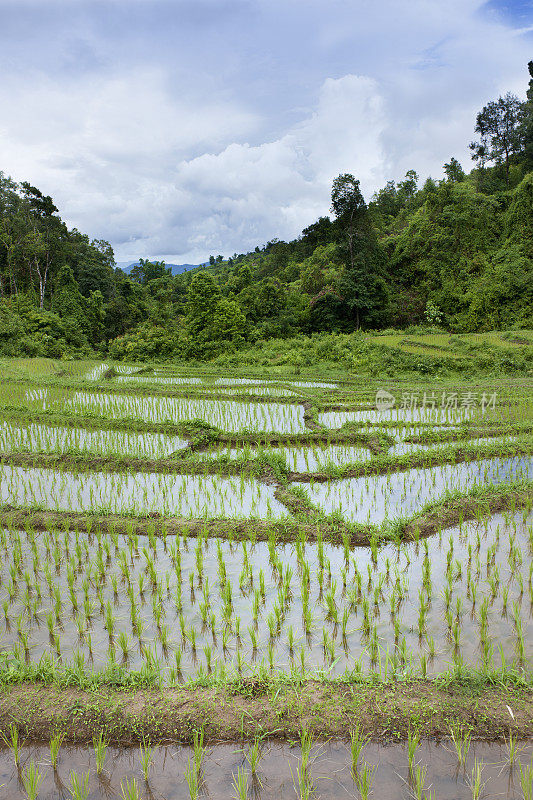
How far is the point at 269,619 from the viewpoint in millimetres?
3219

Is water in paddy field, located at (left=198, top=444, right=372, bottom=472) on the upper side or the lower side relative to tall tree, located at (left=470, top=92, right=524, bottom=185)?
lower

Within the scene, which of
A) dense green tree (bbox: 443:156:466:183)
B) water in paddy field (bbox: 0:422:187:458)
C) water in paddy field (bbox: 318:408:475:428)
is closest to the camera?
water in paddy field (bbox: 0:422:187:458)

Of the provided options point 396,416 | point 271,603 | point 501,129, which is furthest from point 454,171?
point 271,603

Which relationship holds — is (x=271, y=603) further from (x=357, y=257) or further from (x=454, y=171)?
(x=454, y=171)

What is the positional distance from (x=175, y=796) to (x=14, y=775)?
76 cm

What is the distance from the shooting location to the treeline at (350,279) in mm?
21234

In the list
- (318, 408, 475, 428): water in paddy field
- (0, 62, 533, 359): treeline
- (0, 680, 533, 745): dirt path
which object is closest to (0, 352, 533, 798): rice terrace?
(0, 680, 533, 745): dirt path

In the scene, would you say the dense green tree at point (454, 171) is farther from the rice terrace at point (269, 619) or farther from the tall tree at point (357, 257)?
the rice terrace at point (269, 619)

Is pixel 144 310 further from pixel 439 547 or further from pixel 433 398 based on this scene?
pixel 439 547

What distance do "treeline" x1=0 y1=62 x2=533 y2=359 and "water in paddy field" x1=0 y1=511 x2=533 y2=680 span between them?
16.8m

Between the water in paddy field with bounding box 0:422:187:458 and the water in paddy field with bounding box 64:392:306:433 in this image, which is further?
the water in paddy field with bounding box 64:392:306:433

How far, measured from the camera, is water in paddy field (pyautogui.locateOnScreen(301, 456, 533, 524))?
5201 millimetres

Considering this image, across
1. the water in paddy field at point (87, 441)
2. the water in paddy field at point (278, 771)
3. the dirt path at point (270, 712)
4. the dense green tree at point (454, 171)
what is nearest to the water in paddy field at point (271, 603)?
the dirt path at point (270, 712)

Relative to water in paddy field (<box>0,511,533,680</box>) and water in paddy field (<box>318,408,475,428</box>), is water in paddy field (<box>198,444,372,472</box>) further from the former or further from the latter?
water in paddy field (<box>0,511,533,680</box>)
